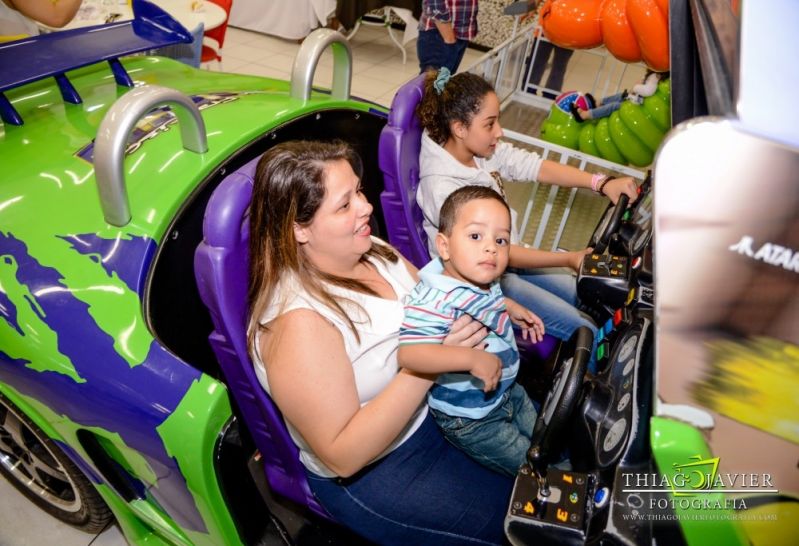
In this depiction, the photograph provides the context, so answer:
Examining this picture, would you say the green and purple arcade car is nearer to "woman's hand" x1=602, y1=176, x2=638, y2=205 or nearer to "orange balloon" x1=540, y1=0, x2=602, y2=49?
"woman's hand" x1=602, y1=176, x2=638, y2=205

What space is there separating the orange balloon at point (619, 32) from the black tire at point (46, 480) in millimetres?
2847

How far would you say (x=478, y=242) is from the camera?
116cm

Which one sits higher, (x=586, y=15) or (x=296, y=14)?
(x=586, y=15)

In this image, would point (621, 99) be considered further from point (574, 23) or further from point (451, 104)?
point (451, 104)

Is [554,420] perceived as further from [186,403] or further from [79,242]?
[79,242]

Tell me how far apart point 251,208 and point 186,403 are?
0.38m

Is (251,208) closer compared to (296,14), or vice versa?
(251,208)

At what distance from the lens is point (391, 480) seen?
1247mm

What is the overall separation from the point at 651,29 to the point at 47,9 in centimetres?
236

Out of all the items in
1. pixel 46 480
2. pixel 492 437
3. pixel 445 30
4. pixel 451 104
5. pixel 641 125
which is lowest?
pixel 46 480

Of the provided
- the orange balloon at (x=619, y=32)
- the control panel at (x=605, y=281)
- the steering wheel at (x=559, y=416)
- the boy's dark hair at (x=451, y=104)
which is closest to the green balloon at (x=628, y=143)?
the orange balloon at (x=619, y=32)

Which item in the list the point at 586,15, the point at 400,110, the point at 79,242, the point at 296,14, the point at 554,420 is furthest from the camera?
the point at 296,14

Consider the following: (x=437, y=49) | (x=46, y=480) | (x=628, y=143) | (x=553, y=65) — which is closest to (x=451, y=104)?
(x=46, y=480)

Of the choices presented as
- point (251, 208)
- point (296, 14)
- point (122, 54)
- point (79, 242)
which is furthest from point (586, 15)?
point (296, 14)
